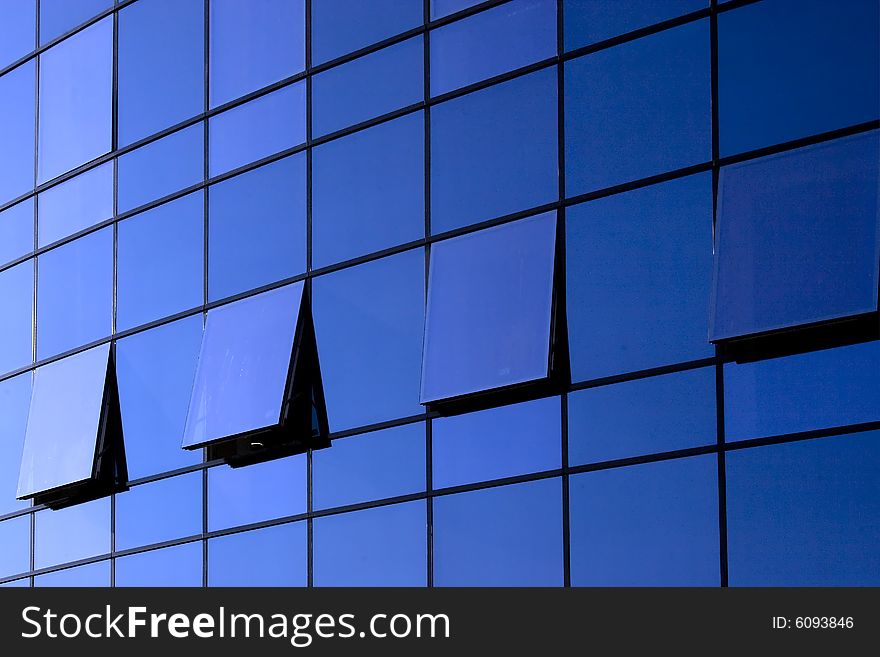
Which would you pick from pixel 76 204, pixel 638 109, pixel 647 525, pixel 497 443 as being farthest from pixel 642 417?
pixel 76 204

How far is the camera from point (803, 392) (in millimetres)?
18406

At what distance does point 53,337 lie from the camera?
94.7ft

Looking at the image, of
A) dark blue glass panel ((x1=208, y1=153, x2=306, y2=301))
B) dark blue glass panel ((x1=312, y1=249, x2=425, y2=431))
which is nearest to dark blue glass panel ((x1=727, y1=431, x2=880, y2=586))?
dark blue glass panel ((x1=312, y1=249, x2=425, y2=431))

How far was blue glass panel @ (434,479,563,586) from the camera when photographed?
20344mm

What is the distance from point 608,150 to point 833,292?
3.86 metres

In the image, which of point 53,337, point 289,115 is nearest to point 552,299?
point 289,115

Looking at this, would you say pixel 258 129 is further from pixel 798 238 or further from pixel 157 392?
pixel 798 238

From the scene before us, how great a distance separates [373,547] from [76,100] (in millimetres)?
11238

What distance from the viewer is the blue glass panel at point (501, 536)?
2034 cm

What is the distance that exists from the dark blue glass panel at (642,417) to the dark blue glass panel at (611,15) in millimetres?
4502

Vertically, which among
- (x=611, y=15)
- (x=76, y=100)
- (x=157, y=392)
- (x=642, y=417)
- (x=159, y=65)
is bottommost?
(x=642, y=417)

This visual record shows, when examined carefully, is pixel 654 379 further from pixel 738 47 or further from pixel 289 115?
pixel 289 115

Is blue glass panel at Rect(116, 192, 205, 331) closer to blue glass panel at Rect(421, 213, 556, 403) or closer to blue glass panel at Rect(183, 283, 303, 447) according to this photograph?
blue glass panel at Rect(183, 283, 303, 447)

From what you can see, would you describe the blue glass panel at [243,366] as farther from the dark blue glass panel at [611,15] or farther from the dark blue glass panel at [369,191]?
the dark blue glass panel at [611,15]
